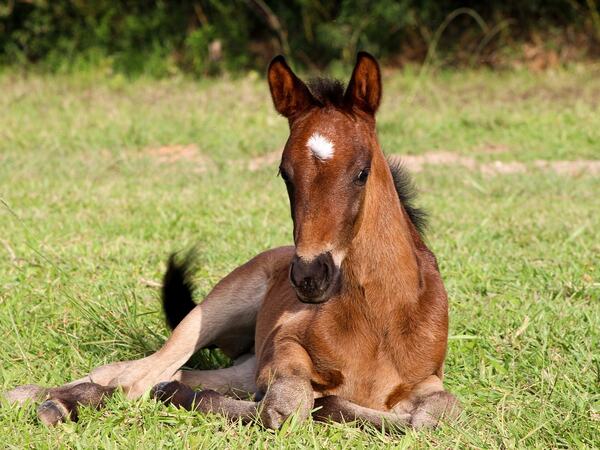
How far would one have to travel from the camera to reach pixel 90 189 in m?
8.26

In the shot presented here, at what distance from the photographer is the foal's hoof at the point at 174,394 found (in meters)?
3.84

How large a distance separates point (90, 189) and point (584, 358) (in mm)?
4927

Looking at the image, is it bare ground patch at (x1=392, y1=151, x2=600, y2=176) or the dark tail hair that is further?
bare ground patch at (x1=392, y1=151, x2=600, y2=176)

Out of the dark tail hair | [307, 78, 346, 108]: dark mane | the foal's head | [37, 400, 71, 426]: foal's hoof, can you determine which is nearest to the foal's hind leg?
[37, 400, 71, 426]: foal's hoof

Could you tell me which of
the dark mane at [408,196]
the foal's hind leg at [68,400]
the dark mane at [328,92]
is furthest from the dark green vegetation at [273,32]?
the foal's hind leg at [68,400]

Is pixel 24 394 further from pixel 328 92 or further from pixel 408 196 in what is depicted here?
pixel 408 196

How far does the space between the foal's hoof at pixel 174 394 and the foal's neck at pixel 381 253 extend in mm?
746

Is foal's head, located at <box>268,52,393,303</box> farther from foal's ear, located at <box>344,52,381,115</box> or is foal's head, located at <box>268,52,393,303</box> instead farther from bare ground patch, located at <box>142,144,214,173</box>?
bare ground patch, located at <box>142,144,214,173</box>

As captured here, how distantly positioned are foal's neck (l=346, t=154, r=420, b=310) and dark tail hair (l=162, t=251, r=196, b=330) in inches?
46.9

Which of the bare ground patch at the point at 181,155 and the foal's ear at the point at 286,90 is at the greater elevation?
the foal's ear at the point at 286,90

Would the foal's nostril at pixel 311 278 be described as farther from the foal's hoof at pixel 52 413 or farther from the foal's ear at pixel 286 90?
the foal's hoof at pixel 52 413

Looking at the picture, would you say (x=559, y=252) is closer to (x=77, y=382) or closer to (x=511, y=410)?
(x=511, y=410)

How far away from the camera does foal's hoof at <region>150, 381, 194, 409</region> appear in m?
3.84

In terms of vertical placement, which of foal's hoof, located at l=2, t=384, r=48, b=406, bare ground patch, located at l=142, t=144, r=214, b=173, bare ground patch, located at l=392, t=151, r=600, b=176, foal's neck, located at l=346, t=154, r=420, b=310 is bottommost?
bare ground patch, located at l=392, t=151, r=600, b=176
